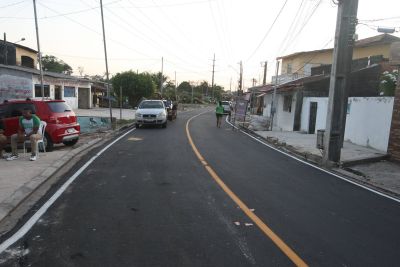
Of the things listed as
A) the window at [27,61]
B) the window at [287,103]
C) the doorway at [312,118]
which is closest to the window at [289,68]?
the window at [287,103]

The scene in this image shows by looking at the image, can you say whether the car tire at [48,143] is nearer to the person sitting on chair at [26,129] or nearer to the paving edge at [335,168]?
the person sitting on chair at [26,129]

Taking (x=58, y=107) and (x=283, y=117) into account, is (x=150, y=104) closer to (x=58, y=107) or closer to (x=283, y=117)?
(x=283, y=117)

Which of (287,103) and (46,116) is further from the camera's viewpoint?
(287,103)

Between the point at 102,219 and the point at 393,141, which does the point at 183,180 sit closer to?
the point at 102,219

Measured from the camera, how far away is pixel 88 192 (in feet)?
24.7

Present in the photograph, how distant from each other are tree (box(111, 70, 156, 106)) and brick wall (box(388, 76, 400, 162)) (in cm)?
4623

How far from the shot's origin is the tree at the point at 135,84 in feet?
188

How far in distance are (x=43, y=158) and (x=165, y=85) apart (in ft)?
285

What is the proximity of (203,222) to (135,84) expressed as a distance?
174 ft

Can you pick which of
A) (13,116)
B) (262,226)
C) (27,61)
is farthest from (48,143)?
(27,61)

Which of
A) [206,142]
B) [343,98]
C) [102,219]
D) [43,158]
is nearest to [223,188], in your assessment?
[102,219]

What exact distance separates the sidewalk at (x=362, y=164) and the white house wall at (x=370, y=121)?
14.4 inches

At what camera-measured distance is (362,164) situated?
12.9 meters

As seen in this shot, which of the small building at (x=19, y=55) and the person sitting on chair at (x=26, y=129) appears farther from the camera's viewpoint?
the small building at (x=19, y=55)
